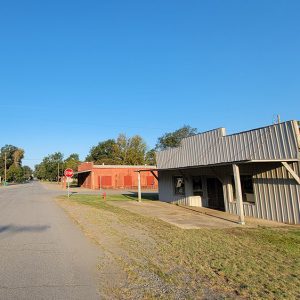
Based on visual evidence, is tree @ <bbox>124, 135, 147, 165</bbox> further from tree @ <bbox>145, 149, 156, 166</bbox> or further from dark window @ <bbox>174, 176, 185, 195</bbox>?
dark window @ <bbox>174, 176, 185, 195</bbox>

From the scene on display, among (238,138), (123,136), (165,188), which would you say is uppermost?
(123,136)

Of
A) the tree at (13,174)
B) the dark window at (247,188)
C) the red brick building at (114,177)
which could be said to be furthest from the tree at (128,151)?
the dark window at (247,188)

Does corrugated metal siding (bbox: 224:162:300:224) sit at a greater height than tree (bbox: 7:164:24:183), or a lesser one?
lesser

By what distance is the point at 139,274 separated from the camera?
613 cm

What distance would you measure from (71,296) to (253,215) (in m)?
12.1

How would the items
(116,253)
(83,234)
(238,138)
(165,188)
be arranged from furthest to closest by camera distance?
(165,188) < (238,138) < (83,234) < (116,253)

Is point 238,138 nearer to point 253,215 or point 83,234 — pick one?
point 253,215

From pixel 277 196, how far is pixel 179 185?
1041 centimetres

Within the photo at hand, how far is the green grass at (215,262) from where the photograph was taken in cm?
529

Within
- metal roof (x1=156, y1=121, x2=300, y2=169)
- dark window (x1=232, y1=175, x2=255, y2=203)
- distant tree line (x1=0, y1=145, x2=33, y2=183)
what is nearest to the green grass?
metal roof (x1=156, y1=121, x2=300, y2=169)

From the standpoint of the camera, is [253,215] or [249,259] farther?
[253,215]

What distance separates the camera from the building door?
2055 cm

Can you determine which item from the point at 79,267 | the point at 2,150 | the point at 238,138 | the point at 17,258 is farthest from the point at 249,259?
the point at 2,150

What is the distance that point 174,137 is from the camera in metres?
91.2
